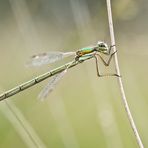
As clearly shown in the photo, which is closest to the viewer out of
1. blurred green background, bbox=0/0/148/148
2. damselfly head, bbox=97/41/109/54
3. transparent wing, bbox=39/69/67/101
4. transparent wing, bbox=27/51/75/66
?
transparent wing, bbox=39/69/67/101

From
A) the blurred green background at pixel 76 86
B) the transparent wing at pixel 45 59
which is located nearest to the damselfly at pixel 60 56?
the transparent wing at pixel 45 59

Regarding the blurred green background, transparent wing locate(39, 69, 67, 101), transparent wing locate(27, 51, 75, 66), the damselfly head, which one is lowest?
the blurred green background

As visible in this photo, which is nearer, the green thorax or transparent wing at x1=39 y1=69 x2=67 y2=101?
transparent wing at x1=39 y1=69 x2=67 y2=101

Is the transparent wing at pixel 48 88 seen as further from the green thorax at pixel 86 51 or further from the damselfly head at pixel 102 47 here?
the damselfly head at pixel 102 47

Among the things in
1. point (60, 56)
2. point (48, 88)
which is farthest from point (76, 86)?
point (48, 88)

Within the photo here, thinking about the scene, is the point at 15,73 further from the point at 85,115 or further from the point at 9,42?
the point at 9,42

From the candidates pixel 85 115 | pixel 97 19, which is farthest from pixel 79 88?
pixel 97 19

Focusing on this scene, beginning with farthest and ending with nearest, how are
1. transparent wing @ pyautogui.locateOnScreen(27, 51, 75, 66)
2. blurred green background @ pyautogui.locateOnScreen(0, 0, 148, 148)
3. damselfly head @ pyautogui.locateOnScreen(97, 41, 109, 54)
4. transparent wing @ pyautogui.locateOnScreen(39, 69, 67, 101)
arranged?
blurred green background @ pyautogui.locateOnScreen(0, 0, 148, 148) < transparent wing @ pyautogui.locateOnScreen(27, 51, 75, 66) < damselfly head @ pyautogui.locateOnScreen(97, 41, 109, 54) < transparent wing @ pyautogui.locateOnScreen(39, 69, 67, 101)

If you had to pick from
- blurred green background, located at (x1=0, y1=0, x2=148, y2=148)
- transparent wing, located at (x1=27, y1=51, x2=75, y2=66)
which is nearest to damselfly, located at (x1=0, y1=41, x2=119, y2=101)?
transparent wing, located at (x1=27, y1=51, x2=75, y2=66)

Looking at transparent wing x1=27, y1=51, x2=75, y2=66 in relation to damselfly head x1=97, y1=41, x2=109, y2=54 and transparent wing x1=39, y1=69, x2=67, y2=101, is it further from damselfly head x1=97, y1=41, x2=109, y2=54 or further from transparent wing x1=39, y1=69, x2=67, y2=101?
damselfly head x1=97, y1=41, x2=109, y2=54
